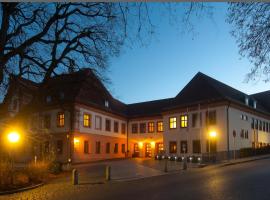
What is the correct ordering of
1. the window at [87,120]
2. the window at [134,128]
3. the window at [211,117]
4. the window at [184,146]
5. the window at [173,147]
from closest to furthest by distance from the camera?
the window at [211,117] < the window at [87,120] < the window at [184,146] < the window at [173,147] < the window at [134,128]

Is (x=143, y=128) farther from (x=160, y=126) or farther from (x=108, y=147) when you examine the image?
(x=108, y=147)

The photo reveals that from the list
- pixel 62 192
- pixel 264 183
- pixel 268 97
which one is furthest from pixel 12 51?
pixel 268 97

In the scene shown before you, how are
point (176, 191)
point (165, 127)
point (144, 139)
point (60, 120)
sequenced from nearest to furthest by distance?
point (176, 191)
point (60, 120)
point (165, 127)
point (144, 139)

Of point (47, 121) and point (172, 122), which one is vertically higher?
point (47, 121)

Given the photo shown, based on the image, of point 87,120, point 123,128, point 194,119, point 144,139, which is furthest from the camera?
point 123,128

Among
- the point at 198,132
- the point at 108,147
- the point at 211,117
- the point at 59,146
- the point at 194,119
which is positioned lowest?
the point at 108,147

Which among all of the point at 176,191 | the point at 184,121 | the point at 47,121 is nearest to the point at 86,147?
the point at 47,121

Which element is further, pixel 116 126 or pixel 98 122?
pixel 116 126

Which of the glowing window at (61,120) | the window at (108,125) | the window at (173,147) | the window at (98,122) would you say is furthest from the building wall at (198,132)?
the glowing window at (61,120)

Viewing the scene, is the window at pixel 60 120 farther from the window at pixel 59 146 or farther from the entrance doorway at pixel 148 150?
the entrance doorway at pixel 148 150

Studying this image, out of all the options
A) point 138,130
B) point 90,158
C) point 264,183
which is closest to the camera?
point 264,183

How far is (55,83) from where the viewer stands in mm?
21391

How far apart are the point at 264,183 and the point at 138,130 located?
39.3m

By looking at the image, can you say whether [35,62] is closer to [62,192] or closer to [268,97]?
[62,192]
